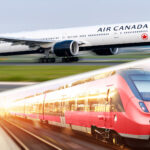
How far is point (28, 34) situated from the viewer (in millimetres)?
45156

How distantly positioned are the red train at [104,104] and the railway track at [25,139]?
0.38 m

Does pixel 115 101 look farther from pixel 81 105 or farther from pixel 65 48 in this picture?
pixel 65 48

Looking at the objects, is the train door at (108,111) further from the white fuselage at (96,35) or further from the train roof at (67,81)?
the white fuselage at (96,35)

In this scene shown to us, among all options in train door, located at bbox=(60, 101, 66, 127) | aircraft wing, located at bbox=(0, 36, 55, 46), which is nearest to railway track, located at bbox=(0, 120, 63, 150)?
train door, located at bbox=(60, 101, 66, 127)

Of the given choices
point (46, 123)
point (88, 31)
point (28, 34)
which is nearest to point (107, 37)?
point (88, 31)

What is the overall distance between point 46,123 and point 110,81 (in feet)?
5.99

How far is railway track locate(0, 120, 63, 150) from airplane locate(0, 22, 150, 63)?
31007mm

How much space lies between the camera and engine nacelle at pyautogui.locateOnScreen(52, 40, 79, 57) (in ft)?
131

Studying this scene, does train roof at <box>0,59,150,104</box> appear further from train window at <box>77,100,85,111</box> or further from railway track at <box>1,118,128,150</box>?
railway track at <box>1,118,128,150</box>

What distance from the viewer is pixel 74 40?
41938mm

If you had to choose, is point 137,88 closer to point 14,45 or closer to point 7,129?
point 7,129

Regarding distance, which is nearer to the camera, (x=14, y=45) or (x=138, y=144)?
(x=138, y=144)

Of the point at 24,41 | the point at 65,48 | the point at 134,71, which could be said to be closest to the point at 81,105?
the point at 134,71

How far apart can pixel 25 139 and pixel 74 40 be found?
3662 cm
